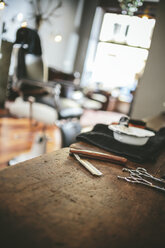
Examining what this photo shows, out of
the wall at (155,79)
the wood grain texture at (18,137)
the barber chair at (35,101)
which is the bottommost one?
the wood grain texture at (18,137)

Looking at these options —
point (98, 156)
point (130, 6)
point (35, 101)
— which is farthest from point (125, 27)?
point (35, 101)

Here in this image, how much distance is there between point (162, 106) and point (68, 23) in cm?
245

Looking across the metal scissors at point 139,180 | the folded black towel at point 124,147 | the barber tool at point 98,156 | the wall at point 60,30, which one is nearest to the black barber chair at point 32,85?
the wall at point 60,30

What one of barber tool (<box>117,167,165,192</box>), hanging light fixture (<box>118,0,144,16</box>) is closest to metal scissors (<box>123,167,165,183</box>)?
barber tool (<box>117,167,165,192</box>)

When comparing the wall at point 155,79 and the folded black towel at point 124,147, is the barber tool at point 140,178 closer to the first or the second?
the folded black towel at point 124,147

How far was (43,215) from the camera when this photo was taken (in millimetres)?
443

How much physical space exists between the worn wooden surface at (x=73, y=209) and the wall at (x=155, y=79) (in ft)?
9.57

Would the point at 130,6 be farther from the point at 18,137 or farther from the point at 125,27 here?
the point at 18,137

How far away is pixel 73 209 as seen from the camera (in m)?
0.48

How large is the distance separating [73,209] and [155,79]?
3.15m

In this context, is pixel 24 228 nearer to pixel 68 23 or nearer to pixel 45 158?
pixel 45 158

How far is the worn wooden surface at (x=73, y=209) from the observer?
1.30ft

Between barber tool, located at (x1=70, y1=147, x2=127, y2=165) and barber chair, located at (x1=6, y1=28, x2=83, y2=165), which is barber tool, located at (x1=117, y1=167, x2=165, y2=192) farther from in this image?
barber chair, located at (x1=6, y1=28, x2=83, y2=165)

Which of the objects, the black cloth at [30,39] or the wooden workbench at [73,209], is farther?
the black cloth at [30,39]
